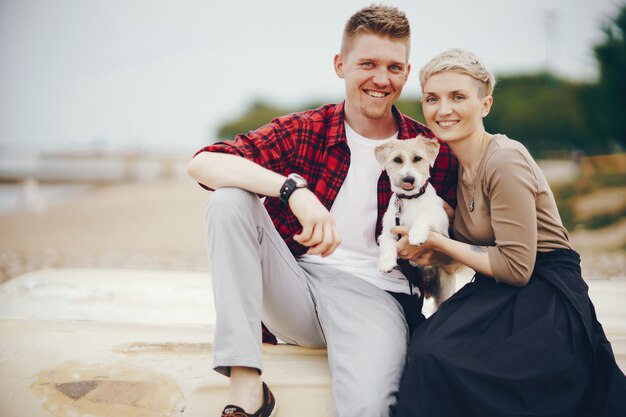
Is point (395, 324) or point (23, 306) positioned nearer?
→ point (395, 324)

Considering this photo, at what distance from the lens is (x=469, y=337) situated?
207cm

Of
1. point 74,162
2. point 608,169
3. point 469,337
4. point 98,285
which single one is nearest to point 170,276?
point 98,285

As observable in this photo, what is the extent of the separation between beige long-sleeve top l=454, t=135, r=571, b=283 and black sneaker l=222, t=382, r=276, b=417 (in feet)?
3.39

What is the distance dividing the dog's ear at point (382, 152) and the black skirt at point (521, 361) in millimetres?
876

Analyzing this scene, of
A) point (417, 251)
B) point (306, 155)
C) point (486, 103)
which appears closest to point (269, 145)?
point (306, 155)

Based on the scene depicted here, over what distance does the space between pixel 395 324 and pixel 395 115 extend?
117 cm

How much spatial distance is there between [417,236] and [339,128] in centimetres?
68

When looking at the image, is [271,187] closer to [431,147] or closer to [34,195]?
[431,147]

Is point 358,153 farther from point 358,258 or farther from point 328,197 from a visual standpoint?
point 358,258

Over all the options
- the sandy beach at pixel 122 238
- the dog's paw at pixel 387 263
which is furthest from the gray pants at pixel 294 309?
the sandy beach at pixel 122 238

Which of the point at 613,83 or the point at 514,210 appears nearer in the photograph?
the point at 514,210

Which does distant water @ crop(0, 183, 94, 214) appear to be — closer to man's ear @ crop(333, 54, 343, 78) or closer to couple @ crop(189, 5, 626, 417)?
man's ear @ crop(333, 54, 343, 78)

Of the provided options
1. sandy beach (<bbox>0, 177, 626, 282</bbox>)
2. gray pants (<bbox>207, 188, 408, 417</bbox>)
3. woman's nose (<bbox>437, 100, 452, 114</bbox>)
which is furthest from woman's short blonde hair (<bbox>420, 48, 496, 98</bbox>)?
sandy beach (<bbox>0, 177, 626, 282</bbox>)

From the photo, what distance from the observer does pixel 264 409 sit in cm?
212
